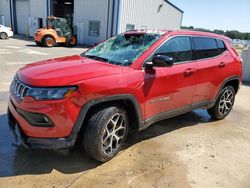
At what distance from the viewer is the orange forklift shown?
61.9ft

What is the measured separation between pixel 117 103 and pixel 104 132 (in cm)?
41

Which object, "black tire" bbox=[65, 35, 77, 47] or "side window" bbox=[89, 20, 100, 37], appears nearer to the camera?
"black tire" bbox=[65, 35, 77, 47]

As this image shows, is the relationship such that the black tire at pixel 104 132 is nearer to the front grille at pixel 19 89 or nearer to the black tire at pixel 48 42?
the front grille at pixel 19 89

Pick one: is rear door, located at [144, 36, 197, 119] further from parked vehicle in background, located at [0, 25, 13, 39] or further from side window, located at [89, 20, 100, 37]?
parked vehicle in background, located at [0, 25, 13, 39]

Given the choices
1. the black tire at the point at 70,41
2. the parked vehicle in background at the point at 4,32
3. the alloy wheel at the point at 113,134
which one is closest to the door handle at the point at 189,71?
the alloy wheel at the point at 113,134

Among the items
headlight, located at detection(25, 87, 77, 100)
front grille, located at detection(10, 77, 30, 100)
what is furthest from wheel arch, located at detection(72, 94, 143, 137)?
front grille, located at detection(10, 77, 30, 100)

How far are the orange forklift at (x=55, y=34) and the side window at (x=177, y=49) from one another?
16135 mm

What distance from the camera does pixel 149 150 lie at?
3.95 metres

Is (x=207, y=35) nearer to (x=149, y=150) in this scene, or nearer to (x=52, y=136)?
(x=149, y=150)

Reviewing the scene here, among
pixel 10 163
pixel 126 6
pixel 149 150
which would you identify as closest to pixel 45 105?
pixel 10 163

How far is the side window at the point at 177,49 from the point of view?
3974 millimetres

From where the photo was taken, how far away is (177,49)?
165 inches

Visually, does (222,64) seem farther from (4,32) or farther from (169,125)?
(4,32)

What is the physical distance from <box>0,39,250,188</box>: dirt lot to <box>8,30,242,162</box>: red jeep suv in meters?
0.30
